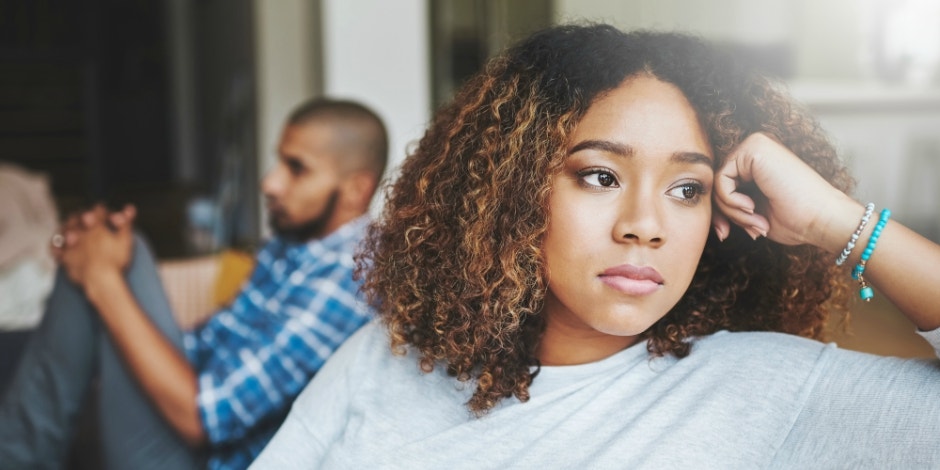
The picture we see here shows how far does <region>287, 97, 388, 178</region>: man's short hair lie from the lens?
204cm

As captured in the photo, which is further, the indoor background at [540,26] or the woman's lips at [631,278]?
the indoor background at [540,26]

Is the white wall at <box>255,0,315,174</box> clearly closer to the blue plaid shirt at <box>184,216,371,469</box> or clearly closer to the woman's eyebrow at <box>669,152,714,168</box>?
the blue plaid shirt at <box>184,216,371,469</box>

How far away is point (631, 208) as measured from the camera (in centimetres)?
94

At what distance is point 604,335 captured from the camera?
1.07m

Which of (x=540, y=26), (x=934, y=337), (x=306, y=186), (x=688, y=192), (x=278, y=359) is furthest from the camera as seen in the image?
(x=306, y=186)

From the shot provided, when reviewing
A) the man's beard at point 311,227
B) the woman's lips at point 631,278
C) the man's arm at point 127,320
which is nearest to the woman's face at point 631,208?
the woman's lips at point 631,278

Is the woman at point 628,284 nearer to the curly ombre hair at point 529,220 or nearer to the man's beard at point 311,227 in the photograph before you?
the curly ombre hair at point 529,220

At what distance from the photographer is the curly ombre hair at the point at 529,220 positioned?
996mm

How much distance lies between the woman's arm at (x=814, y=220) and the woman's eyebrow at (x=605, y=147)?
0.12 meters

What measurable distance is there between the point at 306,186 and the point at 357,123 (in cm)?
20

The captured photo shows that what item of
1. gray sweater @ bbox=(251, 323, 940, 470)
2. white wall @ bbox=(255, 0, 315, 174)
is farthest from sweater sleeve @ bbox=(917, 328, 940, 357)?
white wall @ bbox=(255, 0, 315, 174)

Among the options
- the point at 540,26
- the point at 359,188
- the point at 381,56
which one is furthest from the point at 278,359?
the point at 381,56

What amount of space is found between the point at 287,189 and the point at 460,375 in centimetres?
103

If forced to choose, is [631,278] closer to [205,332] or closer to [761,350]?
[761,350]
